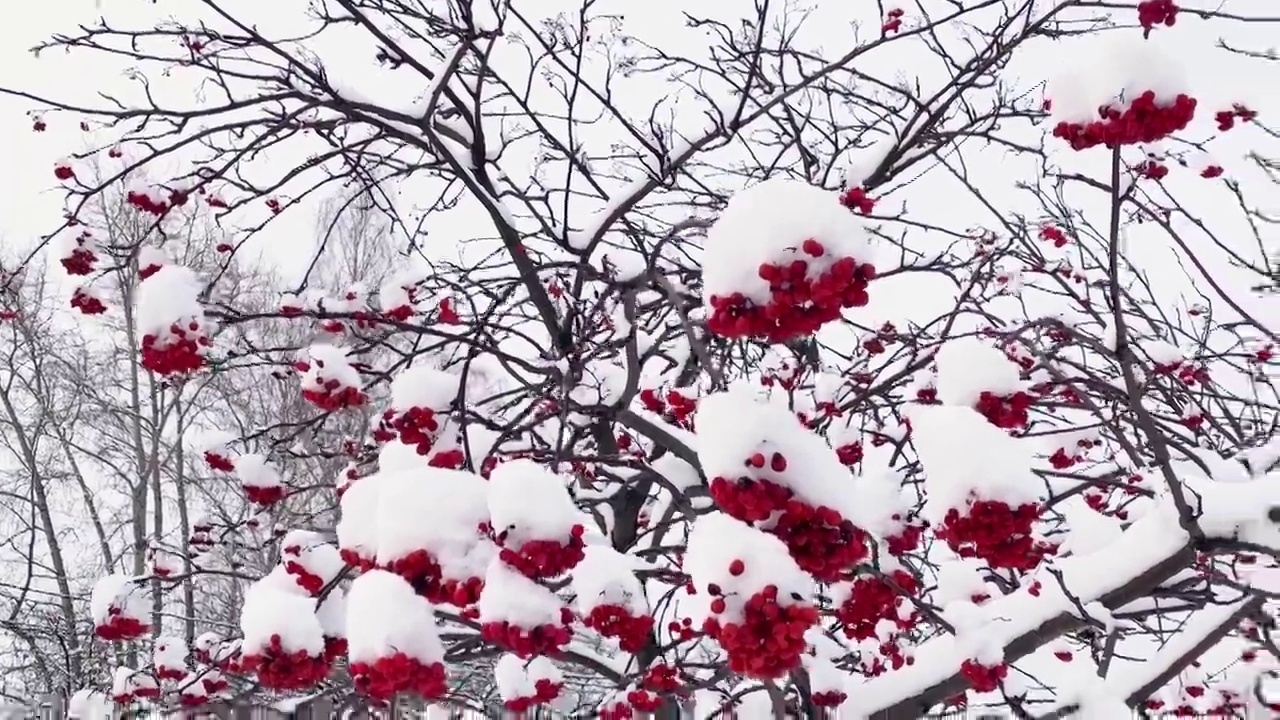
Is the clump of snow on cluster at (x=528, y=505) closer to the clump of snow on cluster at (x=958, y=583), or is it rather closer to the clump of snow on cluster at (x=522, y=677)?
the clump of snow on cluster at (x=522, y=677)

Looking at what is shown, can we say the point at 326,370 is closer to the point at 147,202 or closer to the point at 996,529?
the point at 147,202

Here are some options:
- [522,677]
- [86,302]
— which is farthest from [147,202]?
[522,677]

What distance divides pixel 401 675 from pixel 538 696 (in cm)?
104

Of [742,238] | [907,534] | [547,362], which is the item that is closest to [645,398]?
[547,362]

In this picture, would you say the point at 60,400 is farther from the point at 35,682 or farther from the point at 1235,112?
the point at 1235,112

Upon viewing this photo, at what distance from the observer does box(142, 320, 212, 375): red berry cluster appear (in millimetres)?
Result: 3014

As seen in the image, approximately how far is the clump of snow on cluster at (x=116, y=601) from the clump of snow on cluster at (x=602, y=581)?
3717 millimetres

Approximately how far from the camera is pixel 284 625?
A: 79.1 inches

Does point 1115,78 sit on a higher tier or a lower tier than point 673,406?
lower

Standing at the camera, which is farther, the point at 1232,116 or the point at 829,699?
the point at 1232,116

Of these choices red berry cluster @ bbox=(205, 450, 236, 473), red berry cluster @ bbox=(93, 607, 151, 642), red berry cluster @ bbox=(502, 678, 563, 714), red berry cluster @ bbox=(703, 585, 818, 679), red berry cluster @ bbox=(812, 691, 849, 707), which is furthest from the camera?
red berry cluster @ bbox=(205, 450, 236, 473)

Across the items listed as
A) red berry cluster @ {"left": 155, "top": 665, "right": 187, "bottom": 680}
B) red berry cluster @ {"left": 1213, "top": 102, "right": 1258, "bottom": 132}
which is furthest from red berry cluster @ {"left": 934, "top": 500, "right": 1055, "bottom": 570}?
red berry cluster @ {"left": 155, "top": 665, "right": 187, "bottom": 680}

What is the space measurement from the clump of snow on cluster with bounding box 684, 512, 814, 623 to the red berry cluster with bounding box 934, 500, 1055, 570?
53cm

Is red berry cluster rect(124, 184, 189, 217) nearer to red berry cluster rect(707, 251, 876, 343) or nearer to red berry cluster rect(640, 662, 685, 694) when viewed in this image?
red berry cluster rect(640, 662, 685, 694)
